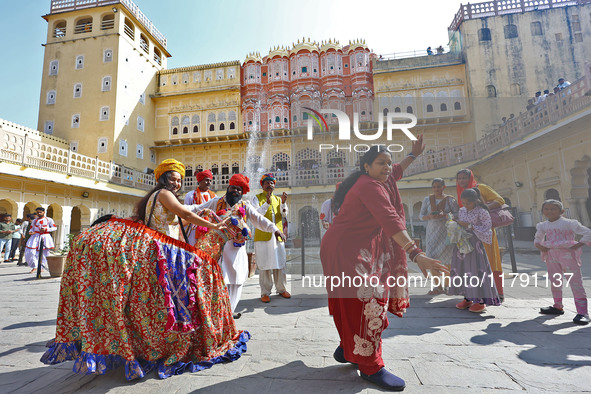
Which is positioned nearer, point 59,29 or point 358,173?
point 358,173

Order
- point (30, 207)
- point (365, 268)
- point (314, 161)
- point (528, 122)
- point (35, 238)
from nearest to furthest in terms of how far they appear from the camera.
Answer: point (365, 268)
point (35, 238)
point (528, 122)
point (30, 207)
point (314, 161)

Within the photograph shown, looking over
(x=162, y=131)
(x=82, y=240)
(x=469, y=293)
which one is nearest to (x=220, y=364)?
(x=82, y=240)

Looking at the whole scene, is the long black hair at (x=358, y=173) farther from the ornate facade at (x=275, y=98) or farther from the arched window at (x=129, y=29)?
the arched window at (x=129, y=29)

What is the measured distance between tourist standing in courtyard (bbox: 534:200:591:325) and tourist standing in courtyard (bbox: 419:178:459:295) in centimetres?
91

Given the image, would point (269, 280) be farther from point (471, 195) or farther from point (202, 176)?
point (471, 195)

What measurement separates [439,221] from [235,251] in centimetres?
267

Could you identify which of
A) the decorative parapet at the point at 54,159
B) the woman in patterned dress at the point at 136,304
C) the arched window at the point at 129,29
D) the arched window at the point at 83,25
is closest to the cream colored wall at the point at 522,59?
the woman in patterned dress at the point at 136,304

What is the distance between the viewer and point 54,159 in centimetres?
1306

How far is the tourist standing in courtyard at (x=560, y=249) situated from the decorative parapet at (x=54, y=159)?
14557 millimetres

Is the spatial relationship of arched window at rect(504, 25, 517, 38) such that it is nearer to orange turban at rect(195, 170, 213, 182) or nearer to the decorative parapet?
orange turban at rect(195, 170, 213, 182)

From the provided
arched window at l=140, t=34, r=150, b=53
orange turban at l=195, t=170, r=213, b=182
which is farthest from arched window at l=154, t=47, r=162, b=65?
orange turban at l=195, t=170, r=213, b=182

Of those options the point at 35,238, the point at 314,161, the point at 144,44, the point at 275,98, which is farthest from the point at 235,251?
the point at 144,44

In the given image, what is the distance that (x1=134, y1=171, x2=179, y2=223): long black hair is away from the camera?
2090 mm

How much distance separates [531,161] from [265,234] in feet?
39.3
